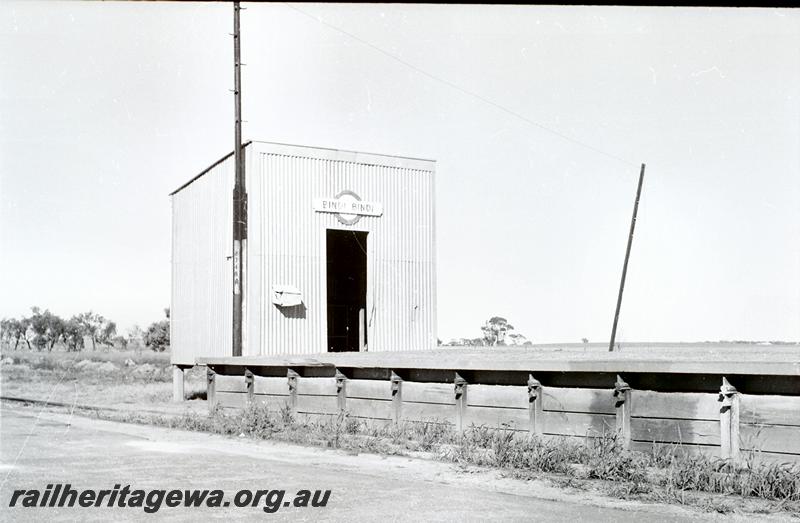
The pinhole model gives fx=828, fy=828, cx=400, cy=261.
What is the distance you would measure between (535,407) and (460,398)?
4.55 ft

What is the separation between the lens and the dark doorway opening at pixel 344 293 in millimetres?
27297

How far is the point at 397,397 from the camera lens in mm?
12516


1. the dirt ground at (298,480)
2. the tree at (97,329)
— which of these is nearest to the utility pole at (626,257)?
the dirt ground at (298,480)

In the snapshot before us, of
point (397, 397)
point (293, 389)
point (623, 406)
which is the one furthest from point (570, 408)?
point (293, 389)

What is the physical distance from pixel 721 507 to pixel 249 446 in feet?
22.0

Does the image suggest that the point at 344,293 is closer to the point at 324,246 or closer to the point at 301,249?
the point at 324,246

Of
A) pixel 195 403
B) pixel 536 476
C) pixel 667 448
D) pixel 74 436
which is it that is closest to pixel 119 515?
pixel 536 476

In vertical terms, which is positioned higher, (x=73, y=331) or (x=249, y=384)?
(x=249, y=384)

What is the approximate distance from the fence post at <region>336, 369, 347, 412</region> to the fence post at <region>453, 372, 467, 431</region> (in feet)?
8.46

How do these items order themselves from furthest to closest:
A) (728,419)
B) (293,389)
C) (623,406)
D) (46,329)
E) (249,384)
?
(46,329), (249,384), (293,389), (623,406), (728,419)

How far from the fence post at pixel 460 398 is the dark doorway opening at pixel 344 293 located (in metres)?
14.9

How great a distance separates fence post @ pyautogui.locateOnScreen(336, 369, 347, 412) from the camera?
13.5m

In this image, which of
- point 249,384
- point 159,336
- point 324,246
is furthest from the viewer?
point 159,336

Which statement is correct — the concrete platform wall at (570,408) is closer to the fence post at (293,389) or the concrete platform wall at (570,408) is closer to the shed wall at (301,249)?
the fence post at (293,389)
